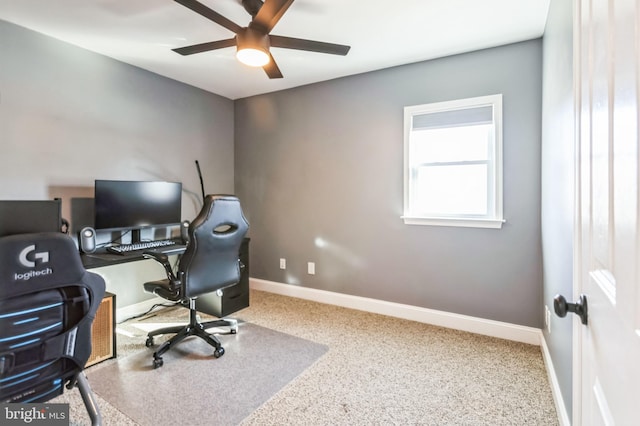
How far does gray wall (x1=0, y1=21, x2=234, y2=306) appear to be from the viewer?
237 centimetres

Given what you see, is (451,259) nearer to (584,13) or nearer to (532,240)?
(532,240)

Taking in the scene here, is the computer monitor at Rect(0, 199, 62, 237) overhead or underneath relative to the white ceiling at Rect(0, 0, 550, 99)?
underneath

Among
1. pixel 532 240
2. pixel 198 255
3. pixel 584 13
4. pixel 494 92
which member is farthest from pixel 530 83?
pixel 198 255

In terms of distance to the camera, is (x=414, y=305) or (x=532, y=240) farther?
(x=414, y=305)

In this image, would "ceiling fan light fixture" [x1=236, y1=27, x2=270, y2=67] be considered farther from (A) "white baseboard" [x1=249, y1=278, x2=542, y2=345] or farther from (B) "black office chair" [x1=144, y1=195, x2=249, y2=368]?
(A) "white baseboard" [x1=249, y1=278, x2=542, y2=345]

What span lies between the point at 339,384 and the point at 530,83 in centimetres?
265

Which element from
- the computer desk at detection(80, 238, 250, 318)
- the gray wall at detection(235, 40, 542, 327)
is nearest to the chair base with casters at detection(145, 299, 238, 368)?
the computer desk at detection(80, 238, 250, 318)

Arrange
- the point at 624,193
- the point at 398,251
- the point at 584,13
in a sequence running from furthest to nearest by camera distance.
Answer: the point at 398,251, the point at 584,13, the point at 624,193

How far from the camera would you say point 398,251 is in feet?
10.2

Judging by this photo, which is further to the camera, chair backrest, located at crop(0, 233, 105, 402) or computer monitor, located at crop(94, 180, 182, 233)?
computer monitor, located at crop(94, 180, 182, 233)

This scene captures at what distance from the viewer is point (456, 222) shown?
282cm

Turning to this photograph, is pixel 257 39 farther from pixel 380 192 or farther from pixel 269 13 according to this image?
pixel 380 192

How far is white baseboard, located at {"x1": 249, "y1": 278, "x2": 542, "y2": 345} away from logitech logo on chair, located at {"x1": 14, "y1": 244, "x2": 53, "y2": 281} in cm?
263

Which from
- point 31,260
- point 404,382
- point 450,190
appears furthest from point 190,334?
point 450,190
